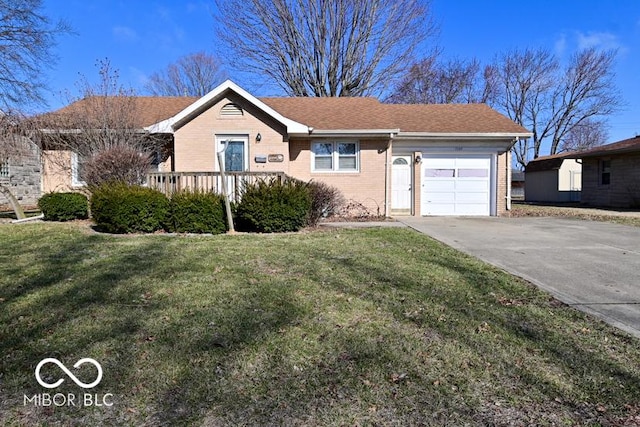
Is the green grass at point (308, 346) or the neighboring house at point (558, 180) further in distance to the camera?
the neighboring house at point (558, 180)

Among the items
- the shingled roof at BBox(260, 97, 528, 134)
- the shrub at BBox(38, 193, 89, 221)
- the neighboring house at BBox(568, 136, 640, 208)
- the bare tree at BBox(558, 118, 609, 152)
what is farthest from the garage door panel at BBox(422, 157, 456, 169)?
the bare tree at BBox(558, 118, 609, 152)

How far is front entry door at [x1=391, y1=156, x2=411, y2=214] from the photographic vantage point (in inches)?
579

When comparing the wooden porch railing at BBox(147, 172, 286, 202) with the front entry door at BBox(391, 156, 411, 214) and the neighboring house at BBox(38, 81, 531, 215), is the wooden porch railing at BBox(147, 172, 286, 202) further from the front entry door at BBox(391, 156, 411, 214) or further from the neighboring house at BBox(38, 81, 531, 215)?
the front entry door at BBox(391, 156, 411, 214)

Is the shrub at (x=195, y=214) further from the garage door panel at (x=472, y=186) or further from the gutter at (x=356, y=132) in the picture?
the garage door panel at (x=472, y=186)

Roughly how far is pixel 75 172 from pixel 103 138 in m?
2.30

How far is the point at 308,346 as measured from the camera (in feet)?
10.8

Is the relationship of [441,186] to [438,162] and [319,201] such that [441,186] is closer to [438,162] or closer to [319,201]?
[438,162]

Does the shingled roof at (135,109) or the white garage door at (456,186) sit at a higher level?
the shingled roof at (135,109)

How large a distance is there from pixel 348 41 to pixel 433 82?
1277 centimetres

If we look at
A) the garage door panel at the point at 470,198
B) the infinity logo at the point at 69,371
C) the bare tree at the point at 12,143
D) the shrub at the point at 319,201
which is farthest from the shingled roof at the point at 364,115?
the infinity logo at the point at 69,371

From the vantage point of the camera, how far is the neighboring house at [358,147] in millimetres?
12812

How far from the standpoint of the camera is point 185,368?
295 cm

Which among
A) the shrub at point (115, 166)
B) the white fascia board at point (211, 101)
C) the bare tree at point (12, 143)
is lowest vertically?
the shrub at point (115, 166)

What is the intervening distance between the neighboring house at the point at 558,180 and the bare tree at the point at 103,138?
86.4 feet
